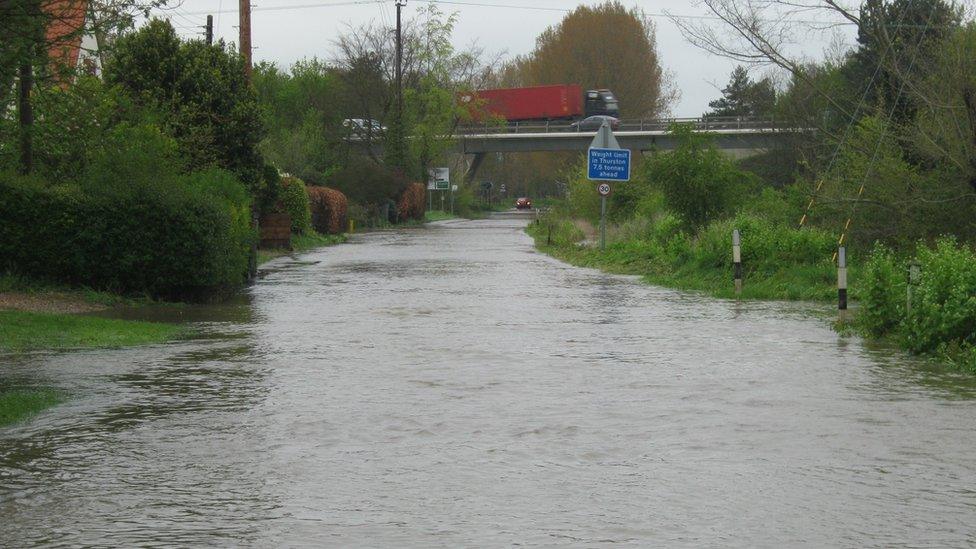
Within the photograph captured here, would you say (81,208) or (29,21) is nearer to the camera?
(29,21)

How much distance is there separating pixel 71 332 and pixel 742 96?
318ft

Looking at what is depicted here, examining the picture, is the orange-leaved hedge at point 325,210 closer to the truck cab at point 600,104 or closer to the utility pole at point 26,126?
the utility pole at point 26,126

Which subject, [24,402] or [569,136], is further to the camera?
[569,136]

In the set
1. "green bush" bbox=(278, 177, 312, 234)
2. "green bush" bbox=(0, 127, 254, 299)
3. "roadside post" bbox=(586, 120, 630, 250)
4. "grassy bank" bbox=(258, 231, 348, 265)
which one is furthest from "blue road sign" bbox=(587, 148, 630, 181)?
"green bush" bbox=(0, 127, 254, 299)

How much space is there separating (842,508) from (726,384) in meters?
4.80

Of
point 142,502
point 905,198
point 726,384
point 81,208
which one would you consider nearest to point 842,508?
point 142,502

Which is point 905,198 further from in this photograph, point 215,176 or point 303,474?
point 303,474

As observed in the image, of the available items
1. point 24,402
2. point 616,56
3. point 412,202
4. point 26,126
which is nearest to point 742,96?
point 616,56

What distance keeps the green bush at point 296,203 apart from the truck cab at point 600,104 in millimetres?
49589

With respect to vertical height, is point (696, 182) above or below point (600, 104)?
below

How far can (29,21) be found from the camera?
1256 cm

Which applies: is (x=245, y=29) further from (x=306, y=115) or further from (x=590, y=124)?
(x=590, y=124)

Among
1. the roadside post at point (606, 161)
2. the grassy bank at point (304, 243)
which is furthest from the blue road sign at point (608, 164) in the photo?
the grassy bank at point (304, 243)

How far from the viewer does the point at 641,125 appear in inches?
3524
